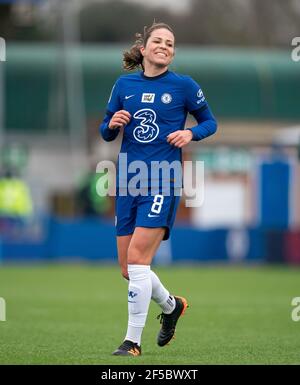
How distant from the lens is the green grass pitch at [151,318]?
304 inches

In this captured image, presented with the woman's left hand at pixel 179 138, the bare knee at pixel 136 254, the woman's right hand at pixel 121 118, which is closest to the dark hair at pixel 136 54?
the woman's right hand at pixel 121 118

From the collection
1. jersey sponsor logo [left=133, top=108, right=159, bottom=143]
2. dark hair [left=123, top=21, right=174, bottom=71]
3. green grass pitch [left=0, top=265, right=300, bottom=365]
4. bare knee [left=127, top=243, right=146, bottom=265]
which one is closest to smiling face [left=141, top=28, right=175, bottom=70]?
dark hair [left=123, top=21, right=174, bottom=71]

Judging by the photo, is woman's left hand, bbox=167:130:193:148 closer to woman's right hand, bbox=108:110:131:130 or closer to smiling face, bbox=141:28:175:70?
woman's right hand, bbox=108:110:131:130

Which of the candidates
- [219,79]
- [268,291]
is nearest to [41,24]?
[219,79]

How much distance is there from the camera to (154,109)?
7.81 metres

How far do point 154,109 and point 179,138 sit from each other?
1.03 ft

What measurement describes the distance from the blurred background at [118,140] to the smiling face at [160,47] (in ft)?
41.5

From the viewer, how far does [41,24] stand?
44.3 metres

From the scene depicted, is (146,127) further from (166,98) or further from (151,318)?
(151,318)

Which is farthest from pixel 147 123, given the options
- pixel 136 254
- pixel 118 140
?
pixel 118 140

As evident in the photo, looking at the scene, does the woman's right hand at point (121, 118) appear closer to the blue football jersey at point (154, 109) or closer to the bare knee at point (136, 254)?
the blue football jersey at point (154, 109)

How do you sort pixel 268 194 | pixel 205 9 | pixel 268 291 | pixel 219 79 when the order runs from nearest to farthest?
pixel 268 291, pixel 268 194, pixel 219 79, pixel 205 9
